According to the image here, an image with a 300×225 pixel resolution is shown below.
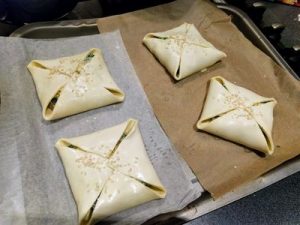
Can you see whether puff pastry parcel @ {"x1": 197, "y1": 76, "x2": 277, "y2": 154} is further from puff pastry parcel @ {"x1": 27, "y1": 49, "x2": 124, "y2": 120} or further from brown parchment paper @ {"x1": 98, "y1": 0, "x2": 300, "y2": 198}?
puff pastry parcel @ {"x1": 27, "y1": 49, "x2": 124, "y2": 120}

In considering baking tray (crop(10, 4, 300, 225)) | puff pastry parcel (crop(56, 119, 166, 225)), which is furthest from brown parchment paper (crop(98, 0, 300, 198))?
puff pastry parcel (crop(56, 119, 166, 225))

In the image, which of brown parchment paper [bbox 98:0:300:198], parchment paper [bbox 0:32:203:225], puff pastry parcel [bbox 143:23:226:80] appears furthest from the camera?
puff pastry parcel [bbox 143:23:226:80]

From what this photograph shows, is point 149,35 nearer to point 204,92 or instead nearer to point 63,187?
point 204,92

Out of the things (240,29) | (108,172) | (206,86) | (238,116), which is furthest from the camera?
(240,29)

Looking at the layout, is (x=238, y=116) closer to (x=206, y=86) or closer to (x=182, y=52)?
(x=206, y=86)

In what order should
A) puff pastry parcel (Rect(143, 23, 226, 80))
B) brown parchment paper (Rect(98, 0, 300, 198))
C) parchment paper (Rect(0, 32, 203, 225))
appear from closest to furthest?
parchment paper (Rect(0, 32, 203, 225)) < brown parchment paper (Rect(98, 0, 300, 198)) < puff pastry parcel (Rect(143, 23, 226, 80))

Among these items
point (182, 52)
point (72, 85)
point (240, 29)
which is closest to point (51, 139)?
point (72, 85)

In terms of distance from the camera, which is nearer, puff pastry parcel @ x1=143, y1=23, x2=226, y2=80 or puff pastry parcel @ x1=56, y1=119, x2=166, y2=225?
puff pastry parcel @ x1=56, y1=119, x2=166, y2=225
